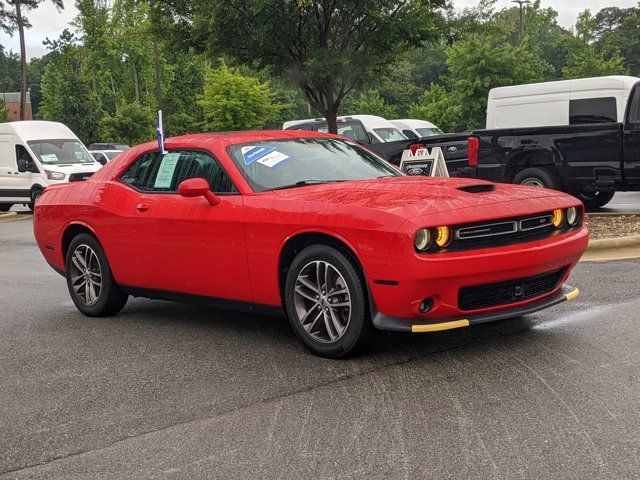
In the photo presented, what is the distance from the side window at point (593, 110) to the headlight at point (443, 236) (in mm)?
10650

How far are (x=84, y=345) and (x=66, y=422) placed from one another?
1.88 meters

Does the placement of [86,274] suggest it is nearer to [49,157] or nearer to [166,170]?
[166,170]

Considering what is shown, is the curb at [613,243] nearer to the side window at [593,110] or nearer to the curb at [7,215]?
the side window at [593,110]

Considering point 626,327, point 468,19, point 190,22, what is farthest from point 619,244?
point 190,22

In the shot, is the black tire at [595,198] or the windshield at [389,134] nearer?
the black tire at [595,198]

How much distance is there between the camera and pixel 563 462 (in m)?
3.63

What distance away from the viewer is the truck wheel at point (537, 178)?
44.9ft

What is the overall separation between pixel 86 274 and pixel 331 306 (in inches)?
111

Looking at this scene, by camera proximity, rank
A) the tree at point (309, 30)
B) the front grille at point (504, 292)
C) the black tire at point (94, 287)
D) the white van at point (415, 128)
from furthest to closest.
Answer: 1. the white van at point (415, 128)
2. the tree at point (309, 30)
3. the black tire at point (94, 287)
4. the front grille at point (504, 292)

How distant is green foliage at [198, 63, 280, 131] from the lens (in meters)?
46.0

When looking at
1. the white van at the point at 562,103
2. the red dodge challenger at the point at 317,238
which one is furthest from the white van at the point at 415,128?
the red dodge challenger at the point at 317,238

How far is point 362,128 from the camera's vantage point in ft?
72.5

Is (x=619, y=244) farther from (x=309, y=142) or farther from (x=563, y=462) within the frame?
(x=563, y=462)

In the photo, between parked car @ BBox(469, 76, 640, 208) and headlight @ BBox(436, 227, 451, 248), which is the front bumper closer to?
headlight @ BBox(436, 227, 451, 248)
